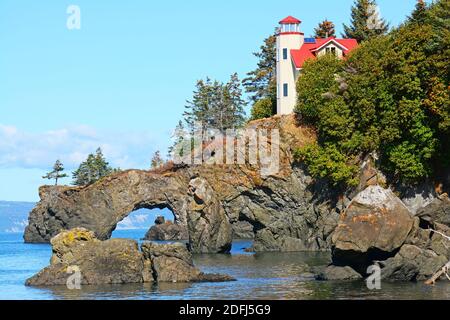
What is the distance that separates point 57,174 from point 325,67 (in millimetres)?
61689

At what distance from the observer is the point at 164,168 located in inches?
4673

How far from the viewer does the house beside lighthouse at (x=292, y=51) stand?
333 ft

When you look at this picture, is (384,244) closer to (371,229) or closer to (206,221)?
(371,229)

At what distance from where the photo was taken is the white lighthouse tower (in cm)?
10169

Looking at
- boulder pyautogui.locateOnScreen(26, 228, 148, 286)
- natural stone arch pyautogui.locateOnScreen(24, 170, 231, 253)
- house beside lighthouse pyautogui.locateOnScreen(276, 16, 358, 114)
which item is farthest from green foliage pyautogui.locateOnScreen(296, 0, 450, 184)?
boulder pyautogui.locateOnScreen(26, 228, 148, 286)

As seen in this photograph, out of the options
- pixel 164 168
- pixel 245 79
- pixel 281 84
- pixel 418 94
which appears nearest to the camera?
pixel 418 94

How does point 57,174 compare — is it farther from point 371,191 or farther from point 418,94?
point 371,191

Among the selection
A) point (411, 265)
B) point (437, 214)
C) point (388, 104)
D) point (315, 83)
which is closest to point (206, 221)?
point (315, 83)

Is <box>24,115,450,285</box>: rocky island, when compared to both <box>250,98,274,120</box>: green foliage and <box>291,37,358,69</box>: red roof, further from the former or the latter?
<box>250,98,274,120</box>: green foliage

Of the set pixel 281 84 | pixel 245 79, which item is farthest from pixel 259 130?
pixel 245 79

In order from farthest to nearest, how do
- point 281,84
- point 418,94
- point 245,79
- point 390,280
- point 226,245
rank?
point 245,79
point 281,84
point 226,245
point 418,94
point 390,280

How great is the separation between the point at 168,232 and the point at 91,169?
25.0 meters

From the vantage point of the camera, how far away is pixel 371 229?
59.3 m

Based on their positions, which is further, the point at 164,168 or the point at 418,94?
the point at 164,168
